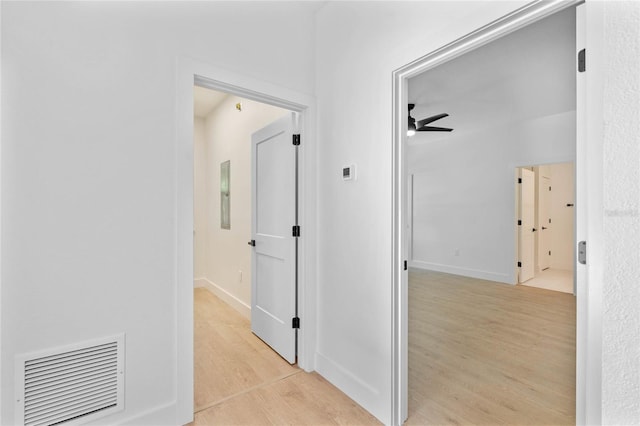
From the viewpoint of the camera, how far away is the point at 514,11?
4.10 feet

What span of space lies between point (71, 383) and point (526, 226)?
606cm

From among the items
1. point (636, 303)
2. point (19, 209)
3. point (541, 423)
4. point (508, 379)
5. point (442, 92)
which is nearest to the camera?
point (636, 303)

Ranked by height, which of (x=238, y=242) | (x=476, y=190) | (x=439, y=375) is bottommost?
(x=439, y=375)

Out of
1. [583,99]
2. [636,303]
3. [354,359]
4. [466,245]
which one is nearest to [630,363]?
[636,303]

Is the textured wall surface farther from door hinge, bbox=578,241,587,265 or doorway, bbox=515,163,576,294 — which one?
doorway, bbox=515,163,576,294

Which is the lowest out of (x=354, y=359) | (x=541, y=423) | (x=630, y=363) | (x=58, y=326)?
(x=541, y=423)

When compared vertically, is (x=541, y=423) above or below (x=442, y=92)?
below

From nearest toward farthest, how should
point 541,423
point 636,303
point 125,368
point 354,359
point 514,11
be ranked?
point 636,303
point 514,11
point 125,368
point 541,423
point 354,359

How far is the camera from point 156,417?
1687mm

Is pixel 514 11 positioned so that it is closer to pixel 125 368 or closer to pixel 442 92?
pixel 125 368

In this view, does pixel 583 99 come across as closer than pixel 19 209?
Yes

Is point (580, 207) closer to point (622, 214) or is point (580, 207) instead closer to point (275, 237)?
point (622, 214)

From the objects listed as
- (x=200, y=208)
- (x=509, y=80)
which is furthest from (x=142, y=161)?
(x=509, y=80)

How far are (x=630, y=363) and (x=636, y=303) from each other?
0.31 ft
